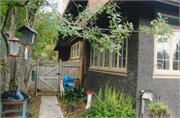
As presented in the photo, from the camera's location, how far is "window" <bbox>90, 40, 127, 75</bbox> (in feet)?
15.9

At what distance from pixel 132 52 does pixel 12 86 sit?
363cm

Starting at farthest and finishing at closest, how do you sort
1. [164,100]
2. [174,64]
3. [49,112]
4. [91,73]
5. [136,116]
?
[91,73], [49,112], [174,64], [164,100], [136,116]

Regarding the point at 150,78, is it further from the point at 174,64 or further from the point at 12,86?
the point at 12,86

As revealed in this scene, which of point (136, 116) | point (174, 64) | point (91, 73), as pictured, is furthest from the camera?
point (91, 73)

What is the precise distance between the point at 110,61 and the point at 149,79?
5.57 ft

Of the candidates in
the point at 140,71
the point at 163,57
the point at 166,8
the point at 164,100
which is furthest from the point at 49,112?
the point at 166,8

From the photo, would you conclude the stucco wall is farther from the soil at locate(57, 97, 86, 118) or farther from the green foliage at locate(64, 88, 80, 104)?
the green foliage at locate(64, 88, 80, 104)

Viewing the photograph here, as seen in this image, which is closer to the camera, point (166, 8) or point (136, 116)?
point (136, 116)

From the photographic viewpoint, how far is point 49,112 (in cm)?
517

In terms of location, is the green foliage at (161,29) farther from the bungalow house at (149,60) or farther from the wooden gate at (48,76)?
the wooden gate at (48,76)

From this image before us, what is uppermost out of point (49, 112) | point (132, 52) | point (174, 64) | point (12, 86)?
point (132, 52)

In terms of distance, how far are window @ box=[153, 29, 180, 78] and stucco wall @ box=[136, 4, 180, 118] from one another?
0.16 metres

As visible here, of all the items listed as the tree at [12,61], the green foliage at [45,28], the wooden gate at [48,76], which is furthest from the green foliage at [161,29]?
the wooden gate at [48,76]

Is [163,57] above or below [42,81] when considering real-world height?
above
